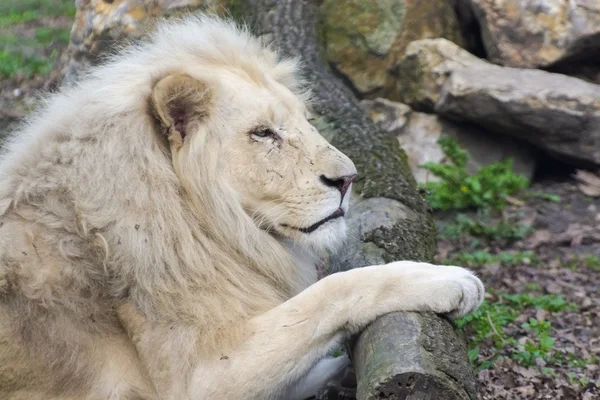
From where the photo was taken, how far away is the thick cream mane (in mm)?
3365

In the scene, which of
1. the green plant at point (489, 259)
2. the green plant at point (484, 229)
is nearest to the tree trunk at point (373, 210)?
the green plant at point (489, 259)

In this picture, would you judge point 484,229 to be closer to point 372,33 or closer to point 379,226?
point 372,33

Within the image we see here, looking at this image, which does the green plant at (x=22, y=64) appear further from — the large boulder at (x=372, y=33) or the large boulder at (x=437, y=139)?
the large boulder at (x=437, y=139)

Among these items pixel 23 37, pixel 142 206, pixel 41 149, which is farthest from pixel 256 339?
pixel 23 37

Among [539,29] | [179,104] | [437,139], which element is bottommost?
[437,139]

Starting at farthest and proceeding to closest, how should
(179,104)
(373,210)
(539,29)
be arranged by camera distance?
(539,29) < (373,210) < (179,104)

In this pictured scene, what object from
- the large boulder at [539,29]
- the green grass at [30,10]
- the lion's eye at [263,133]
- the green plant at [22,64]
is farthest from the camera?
the green grass at [30,10]

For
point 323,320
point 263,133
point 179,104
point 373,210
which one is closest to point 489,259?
point 373,210

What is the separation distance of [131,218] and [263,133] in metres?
0.65

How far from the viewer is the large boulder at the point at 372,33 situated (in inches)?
341

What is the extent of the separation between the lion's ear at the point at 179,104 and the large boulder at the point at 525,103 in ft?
16.2

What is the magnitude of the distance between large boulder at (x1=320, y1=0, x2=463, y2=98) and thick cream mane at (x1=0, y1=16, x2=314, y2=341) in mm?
5086

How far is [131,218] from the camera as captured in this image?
3381 millimetres

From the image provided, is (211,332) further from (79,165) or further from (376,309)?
(79,165)
